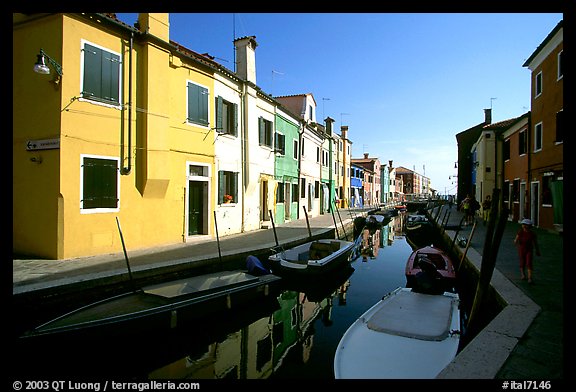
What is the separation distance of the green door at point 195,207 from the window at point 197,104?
8.45 feet

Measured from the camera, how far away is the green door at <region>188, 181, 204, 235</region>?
12.6m

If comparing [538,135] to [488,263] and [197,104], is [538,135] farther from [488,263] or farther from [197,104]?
[197,104]

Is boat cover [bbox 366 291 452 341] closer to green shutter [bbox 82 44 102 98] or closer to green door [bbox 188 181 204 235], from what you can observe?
green door [bbox 188 181 204 235]

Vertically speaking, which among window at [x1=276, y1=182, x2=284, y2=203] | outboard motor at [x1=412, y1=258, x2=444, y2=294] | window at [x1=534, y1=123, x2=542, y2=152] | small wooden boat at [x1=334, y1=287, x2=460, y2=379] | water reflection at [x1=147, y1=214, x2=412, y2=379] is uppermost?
window at [x1=534, y1=123, x2=542, y2=152]

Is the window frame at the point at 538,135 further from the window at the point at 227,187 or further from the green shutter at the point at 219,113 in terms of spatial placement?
the green shutter at the point at 219,113

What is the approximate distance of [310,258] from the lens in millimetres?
11312

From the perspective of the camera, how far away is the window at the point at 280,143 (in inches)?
765

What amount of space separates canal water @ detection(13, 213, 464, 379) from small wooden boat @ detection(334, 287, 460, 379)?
36.3 inches

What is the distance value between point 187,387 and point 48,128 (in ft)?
30.5

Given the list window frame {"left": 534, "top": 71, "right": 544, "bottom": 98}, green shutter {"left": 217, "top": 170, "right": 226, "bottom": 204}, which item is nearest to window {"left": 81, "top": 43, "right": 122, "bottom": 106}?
green shutter {"left": 217, "top": 170, "right": 226, "bottom": 204}

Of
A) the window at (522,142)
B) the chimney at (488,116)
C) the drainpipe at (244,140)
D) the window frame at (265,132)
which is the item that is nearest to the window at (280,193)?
the window frame at (265,132)

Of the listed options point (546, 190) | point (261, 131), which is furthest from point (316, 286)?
point (546, 190)

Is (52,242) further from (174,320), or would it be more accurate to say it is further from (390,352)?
(390,352)

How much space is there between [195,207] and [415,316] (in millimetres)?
9660
